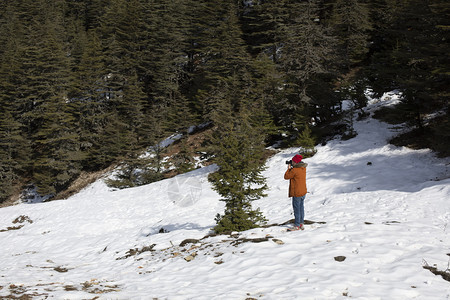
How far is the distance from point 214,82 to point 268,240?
29861 millimetres

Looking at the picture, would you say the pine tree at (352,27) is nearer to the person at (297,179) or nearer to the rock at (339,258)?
the person at (297,179)

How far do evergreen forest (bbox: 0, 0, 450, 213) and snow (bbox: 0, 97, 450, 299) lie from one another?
2.24m

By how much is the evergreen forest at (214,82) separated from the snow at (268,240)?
224 centimetres

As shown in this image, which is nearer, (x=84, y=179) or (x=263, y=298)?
(x=263, y=298)

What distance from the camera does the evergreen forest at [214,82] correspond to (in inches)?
703

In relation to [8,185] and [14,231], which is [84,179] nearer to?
[8,185]

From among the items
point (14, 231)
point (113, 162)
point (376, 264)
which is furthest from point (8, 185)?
point (376, 264)

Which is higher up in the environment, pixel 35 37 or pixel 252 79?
pixel 35 37

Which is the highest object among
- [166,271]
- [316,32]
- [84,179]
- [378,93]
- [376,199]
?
[316,32]

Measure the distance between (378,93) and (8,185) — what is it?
4188 centimetres

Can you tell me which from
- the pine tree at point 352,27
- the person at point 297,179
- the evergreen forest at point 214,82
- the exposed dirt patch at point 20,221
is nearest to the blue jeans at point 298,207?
the person at point 297,179

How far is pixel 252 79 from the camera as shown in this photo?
33.5 metres

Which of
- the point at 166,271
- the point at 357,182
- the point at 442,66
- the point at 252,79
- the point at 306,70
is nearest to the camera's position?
the point at 166,271

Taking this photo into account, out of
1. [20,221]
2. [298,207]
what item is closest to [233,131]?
[298,207]
